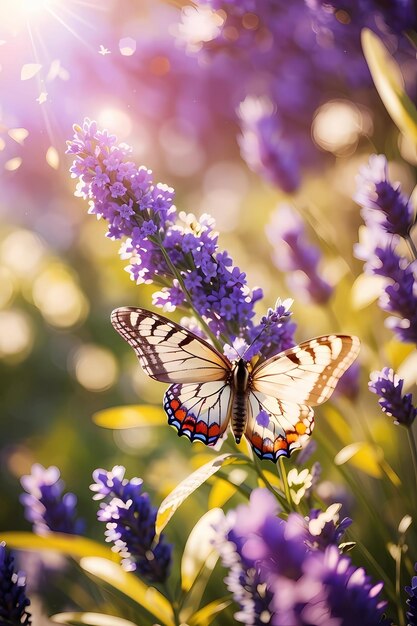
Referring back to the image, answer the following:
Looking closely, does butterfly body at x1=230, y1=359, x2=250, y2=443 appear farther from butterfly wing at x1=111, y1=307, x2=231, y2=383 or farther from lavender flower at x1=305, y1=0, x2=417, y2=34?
lavender flower at x1=305, y1=0, x2=417, y2=34

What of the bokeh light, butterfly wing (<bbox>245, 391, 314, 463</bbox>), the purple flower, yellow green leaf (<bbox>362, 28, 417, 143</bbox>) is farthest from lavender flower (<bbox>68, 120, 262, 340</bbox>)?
the bokeh light

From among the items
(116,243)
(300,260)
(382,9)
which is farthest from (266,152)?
(116,243)

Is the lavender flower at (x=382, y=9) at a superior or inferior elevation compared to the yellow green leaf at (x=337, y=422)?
superior

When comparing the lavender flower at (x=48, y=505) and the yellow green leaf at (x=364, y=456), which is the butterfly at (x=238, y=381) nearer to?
the yellow green leaf at (x=364, y=456)

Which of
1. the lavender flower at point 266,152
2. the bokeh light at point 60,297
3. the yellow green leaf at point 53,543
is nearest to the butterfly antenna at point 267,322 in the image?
the yellow green leaf at point 53,543

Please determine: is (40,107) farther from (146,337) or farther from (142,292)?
(142,292)

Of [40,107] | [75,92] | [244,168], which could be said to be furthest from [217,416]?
[244,168]

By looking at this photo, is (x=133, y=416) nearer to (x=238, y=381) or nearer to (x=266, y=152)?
(x=238, y=381)

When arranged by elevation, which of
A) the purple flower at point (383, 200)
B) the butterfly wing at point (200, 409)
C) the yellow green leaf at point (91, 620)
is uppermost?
the purple flower at point (383, 200)

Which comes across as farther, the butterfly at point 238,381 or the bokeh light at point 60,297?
the bokeh light at point 60,297
